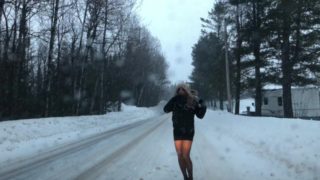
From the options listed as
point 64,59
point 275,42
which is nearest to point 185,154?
point 275,42

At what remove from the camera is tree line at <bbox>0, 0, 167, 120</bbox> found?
31752 mm

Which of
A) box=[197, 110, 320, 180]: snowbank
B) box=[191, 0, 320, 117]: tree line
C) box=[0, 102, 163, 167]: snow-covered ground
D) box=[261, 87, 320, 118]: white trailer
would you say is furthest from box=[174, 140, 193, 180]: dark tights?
box=[261, 87, 320, 118]: white trailer

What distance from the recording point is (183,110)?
8766mm

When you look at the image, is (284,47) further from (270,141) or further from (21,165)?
(21,165)

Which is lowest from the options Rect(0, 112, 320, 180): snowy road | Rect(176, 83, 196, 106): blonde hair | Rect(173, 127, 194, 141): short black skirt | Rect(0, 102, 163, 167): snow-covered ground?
Rect(0, 112, 320, 180): snowy road

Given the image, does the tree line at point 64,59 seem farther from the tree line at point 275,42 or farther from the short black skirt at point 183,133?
the short black skirt at point 183,133

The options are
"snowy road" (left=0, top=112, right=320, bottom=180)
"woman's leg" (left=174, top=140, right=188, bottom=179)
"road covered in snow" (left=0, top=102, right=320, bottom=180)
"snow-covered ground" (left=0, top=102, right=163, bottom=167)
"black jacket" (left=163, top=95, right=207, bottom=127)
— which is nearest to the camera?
"black jacket" (left=163, top=95, right=207, bottom=127)

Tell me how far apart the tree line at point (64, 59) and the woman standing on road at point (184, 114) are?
18272mm

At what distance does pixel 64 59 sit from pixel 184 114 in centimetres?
4234

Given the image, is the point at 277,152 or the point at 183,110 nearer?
the point at 183,110

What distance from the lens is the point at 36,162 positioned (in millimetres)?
12930

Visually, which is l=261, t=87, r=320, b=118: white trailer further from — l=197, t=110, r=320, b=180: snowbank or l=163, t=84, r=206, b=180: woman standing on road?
l=163, t=84, r=206, b=180: woman standing on road

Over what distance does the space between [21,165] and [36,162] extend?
2.09ft

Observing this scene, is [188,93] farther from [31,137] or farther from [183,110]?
[31,137]
